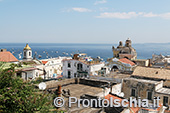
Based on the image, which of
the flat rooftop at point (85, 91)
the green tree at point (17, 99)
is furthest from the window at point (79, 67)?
the green tree at point (17, 99)

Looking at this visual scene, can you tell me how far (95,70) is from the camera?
46875mm

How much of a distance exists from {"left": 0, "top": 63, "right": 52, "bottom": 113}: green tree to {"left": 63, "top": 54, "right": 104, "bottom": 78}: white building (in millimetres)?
35748

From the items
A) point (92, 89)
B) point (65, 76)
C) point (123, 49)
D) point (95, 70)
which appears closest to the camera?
point (92, 89)

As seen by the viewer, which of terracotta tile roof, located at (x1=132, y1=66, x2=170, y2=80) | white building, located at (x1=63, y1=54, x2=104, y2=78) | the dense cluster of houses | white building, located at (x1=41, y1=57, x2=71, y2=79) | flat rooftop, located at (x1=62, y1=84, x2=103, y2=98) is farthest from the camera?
white building, located at (x1=41, y1=57, x2=71, y2=79)

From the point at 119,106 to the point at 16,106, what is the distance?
23.9 ft

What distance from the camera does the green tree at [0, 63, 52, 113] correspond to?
789 centimetres

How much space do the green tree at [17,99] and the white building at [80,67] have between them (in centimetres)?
3575

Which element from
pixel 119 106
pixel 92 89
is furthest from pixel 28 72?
pixel 119 106

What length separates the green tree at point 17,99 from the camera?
7891mm

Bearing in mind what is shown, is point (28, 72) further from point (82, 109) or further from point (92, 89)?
point (82, 109)

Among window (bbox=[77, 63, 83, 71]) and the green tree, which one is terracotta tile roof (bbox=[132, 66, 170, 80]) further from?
the green tree

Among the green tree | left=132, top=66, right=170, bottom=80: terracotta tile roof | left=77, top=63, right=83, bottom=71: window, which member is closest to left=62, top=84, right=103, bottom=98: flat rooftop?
the green tree

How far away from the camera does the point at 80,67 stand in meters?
47.5

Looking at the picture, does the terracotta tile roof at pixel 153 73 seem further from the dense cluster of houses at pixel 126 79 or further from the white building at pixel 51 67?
the white building at pixel 51 67
